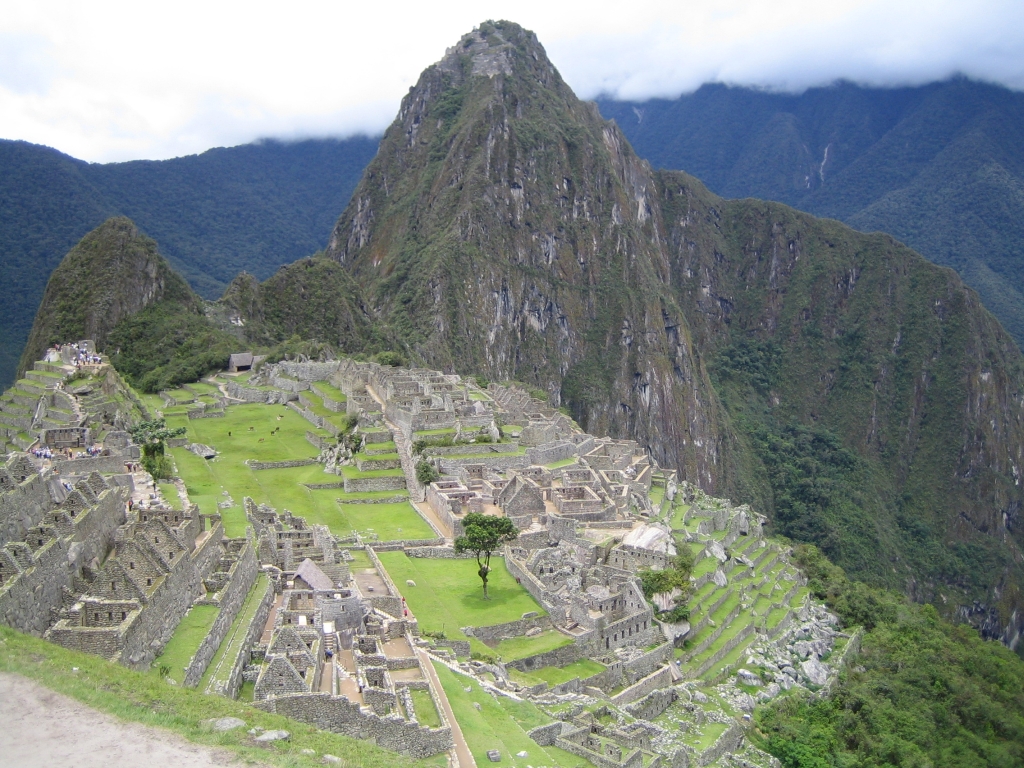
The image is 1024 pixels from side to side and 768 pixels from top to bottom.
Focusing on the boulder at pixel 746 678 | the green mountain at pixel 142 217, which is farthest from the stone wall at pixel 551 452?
the green mountain at pixel 142 217

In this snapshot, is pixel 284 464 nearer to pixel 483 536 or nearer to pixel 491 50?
pixel 483 536

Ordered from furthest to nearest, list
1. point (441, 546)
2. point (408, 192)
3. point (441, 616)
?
1. point (408, 192)
2. point (441, 546)
3. point (441, 616)

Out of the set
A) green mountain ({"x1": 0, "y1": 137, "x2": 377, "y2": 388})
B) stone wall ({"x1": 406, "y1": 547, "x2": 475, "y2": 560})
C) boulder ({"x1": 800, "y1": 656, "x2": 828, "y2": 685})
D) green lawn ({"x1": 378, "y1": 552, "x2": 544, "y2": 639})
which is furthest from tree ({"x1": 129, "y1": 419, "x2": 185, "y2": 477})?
green mountain ({"x1": 0, "y1": 137, "x2": 377, "y2": 388})

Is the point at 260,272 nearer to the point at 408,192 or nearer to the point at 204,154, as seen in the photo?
the point at 408,192

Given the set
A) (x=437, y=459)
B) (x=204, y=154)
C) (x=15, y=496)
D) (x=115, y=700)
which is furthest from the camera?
(x=204, y=154)

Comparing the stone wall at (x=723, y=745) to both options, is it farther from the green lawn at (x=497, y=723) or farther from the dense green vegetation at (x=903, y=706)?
the green lawn at (x=497, y=723)

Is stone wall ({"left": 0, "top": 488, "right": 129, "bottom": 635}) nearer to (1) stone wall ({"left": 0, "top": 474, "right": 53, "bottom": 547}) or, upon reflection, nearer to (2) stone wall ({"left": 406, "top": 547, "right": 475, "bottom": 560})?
(1) stone wall ({"left": 0, "top": 474, "right": 53, "bottom": 547})

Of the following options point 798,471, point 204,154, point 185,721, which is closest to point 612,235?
point 798,471
